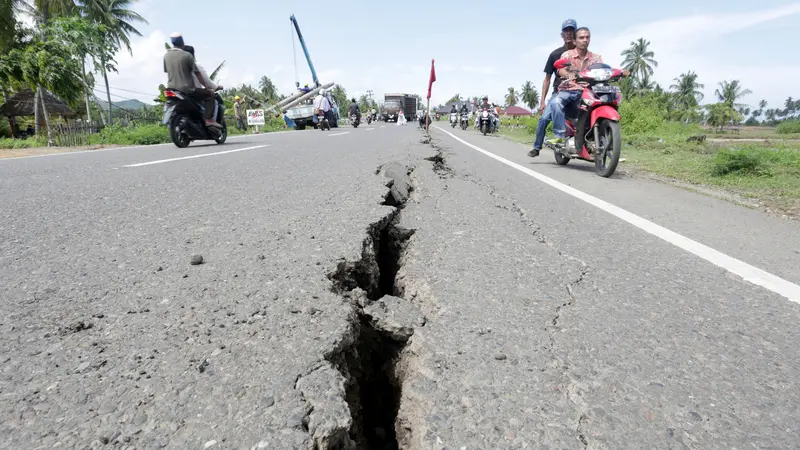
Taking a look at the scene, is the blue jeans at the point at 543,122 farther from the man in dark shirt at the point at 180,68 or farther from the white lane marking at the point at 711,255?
the man in dark shirt at the point at 180,68

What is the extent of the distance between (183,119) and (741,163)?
7.28 meters

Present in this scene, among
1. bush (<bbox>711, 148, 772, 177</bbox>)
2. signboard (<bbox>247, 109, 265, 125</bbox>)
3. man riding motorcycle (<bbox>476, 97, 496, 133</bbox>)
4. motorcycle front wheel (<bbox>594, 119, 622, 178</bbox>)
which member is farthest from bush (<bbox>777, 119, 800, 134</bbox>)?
motorcycle front wheel (<bbox>594, 119, 622, 178</bbox>)

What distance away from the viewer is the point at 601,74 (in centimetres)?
472

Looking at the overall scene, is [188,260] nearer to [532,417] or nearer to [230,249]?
[230,249]

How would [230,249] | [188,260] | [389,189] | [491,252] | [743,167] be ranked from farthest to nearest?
[743,167] → [389,189] → [491,252] → [230,249] → [188,260]

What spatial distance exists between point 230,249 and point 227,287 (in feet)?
1.44

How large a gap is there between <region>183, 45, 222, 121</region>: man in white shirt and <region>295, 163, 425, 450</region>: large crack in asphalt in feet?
20.4

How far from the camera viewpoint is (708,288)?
1724mm

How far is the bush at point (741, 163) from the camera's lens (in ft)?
15.7

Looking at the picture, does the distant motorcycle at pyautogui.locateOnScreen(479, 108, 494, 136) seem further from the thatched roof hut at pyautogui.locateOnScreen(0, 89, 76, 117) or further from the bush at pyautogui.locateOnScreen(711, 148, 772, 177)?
the thatched roof hut at pyautogui.locateOnScreen(0, 89, 76, 117)

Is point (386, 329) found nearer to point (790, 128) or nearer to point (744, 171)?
point (744, 171)

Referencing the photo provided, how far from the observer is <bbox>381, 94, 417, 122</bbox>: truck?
3825 centimetres

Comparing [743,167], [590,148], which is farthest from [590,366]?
[743,167]

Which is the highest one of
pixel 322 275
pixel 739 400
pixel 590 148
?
pixel 590 148
